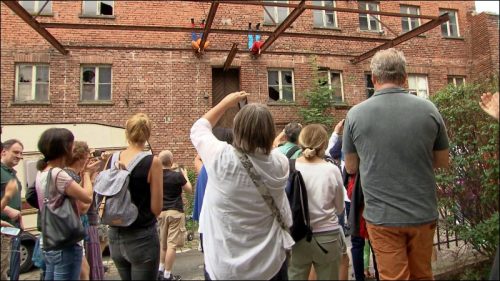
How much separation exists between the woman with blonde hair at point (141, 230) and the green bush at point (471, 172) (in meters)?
3.00

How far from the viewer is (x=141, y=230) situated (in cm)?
287

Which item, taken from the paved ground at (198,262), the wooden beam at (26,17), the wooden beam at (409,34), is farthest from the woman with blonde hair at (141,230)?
the wooden beam at (409,34)

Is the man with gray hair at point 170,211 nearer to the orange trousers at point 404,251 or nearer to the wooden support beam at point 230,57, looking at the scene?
the orange trousers at point 404,251

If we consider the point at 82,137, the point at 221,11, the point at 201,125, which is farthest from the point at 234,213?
the point at 221,11

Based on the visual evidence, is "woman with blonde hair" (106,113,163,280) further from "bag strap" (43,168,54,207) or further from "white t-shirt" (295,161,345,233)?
"white t-shirt" (295,161,345,233)

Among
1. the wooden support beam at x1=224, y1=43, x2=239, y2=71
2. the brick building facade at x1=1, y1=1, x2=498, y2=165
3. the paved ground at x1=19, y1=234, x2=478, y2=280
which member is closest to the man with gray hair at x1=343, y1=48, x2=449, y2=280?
the paved ground at x1=19, y1=234, x2=478, y2=280

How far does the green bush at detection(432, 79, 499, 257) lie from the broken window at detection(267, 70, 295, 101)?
9.28 m

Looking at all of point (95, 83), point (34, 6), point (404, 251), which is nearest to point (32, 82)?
point (95, 83)

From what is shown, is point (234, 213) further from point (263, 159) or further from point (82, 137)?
point (82, 137)

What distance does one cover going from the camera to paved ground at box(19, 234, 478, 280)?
396 centimetres

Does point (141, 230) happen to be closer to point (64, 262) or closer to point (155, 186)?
point (155, 186)

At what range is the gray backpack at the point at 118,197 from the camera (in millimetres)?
2789

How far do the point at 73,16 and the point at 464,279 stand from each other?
12.9 m

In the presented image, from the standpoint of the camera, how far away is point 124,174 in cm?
285
